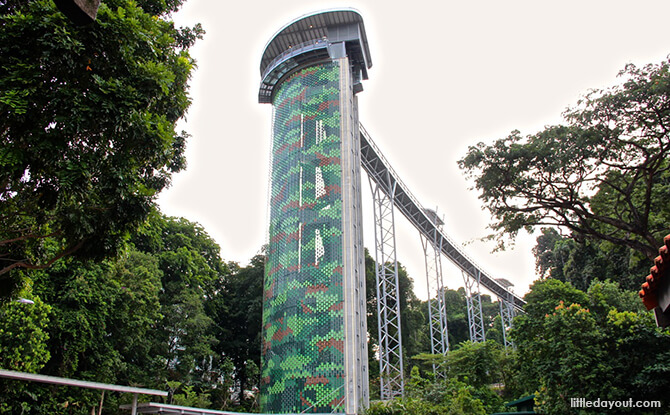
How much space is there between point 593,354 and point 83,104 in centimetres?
1389

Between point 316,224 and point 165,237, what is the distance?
10.9 metres

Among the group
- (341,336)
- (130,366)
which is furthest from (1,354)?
(341,336)

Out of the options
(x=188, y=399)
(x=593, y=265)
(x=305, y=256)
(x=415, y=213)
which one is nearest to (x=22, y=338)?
(x=188, y=399)

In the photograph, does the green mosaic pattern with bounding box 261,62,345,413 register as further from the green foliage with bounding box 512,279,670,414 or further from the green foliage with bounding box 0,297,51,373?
the green foliage with bounding box 0,297,51,373

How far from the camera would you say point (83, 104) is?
7.29 m

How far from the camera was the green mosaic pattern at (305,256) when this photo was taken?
20.3m

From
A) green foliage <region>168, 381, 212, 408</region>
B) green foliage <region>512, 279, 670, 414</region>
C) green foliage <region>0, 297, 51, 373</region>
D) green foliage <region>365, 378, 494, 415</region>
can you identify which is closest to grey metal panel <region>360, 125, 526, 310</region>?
green foliage <region>365, 378, 494, 415</region>

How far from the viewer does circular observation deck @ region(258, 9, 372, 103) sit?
86.0 ft

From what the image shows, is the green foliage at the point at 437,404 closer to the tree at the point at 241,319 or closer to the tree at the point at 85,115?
the tree at the point at 85,115

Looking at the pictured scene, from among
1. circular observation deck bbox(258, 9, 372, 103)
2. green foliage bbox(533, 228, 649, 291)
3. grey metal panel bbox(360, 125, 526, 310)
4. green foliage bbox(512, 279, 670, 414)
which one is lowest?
green foliage bbox(512, 279, 670, 414)

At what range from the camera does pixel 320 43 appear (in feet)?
86.1

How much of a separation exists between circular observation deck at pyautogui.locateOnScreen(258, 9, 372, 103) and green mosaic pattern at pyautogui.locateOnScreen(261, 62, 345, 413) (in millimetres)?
965

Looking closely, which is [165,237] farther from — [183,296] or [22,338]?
[22,338]

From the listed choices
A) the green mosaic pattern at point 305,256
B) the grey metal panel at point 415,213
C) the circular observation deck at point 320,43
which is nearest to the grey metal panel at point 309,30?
the circular observation deck at point 320,43
